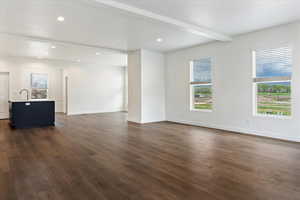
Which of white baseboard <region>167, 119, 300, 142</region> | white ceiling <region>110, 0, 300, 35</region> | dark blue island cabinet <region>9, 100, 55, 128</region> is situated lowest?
white baseboard <region>167, 119, 300, 142</region>

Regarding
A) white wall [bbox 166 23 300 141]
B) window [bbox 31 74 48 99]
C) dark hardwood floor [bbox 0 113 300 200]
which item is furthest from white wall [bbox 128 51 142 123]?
window [bbox 31 74 48 99]

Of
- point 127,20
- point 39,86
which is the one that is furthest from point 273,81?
point 39,86

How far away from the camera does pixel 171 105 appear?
7574mm

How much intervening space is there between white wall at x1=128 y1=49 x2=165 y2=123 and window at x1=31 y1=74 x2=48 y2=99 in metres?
4.77

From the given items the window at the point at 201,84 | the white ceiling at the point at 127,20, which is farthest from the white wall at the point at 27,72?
the window at the point at 201,84

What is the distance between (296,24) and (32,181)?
19.3ft

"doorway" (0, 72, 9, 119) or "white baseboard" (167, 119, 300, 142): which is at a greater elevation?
"doorway" (0, 72, 9, 119)

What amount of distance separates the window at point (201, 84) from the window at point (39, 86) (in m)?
7.16

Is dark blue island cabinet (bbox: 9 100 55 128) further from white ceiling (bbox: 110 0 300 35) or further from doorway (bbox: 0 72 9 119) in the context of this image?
white ceiling (bbox: 110 0 300 35)

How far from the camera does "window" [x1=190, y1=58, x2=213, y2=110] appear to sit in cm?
635

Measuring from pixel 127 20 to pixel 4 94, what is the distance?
7438mm

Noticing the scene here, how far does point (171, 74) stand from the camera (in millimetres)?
7520

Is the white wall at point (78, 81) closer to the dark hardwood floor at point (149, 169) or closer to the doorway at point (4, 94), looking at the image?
the doorway at point (4, 94)

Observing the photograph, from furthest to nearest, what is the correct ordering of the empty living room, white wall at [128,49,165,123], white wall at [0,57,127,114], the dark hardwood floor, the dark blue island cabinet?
white wall at [0,57,127,114]
white wall at [128,49,165,123]
the dark blue island cabinet
the empty living room
the dark hardwood floor
